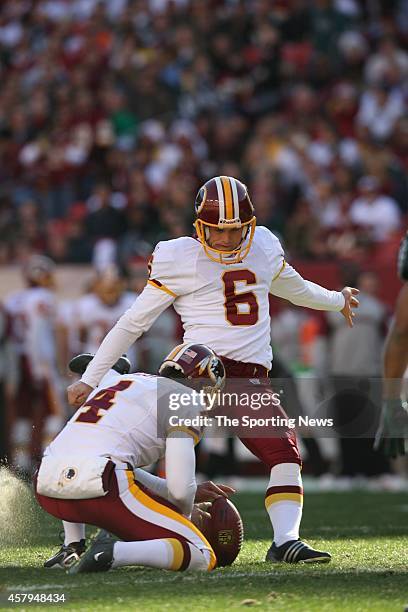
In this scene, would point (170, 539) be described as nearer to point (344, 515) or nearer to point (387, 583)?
point (387, 583)

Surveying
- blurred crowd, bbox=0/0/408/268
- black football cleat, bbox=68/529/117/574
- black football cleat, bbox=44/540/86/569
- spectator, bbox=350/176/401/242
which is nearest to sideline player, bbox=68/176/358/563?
black football cleat, bbox=44/540/86/569

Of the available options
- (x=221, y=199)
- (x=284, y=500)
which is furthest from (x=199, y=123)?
(x=284, y=500)

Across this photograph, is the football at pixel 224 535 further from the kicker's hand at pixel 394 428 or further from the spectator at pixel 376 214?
the spectator at pixel 376 214

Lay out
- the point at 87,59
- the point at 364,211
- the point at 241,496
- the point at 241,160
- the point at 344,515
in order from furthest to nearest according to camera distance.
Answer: the point at 87,59
the point at 241,160
the point at 364,211
the point at 241,496
the point at 344,515

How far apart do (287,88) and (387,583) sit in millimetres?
10250

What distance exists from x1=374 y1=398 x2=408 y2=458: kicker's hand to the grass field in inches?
17.2

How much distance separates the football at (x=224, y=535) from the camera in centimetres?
491

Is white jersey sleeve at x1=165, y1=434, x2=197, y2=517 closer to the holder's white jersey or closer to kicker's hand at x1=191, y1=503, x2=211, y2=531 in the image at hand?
kicker's hand at x1=191, y1=503, x2=211, y2=531

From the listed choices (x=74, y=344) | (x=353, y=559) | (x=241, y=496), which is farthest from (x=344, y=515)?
(x=74, y=344)

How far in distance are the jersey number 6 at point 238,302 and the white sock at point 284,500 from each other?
60cm

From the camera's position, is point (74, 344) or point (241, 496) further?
point (74, 344)

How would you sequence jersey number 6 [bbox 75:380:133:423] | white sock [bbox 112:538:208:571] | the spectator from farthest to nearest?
the spectator < jersey number 6 [bbox 75:380:133:423] < white sock [bbox 112:538:208:571]

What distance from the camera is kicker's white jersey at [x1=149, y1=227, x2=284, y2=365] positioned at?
5219 mm

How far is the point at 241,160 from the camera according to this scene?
13.3 m
